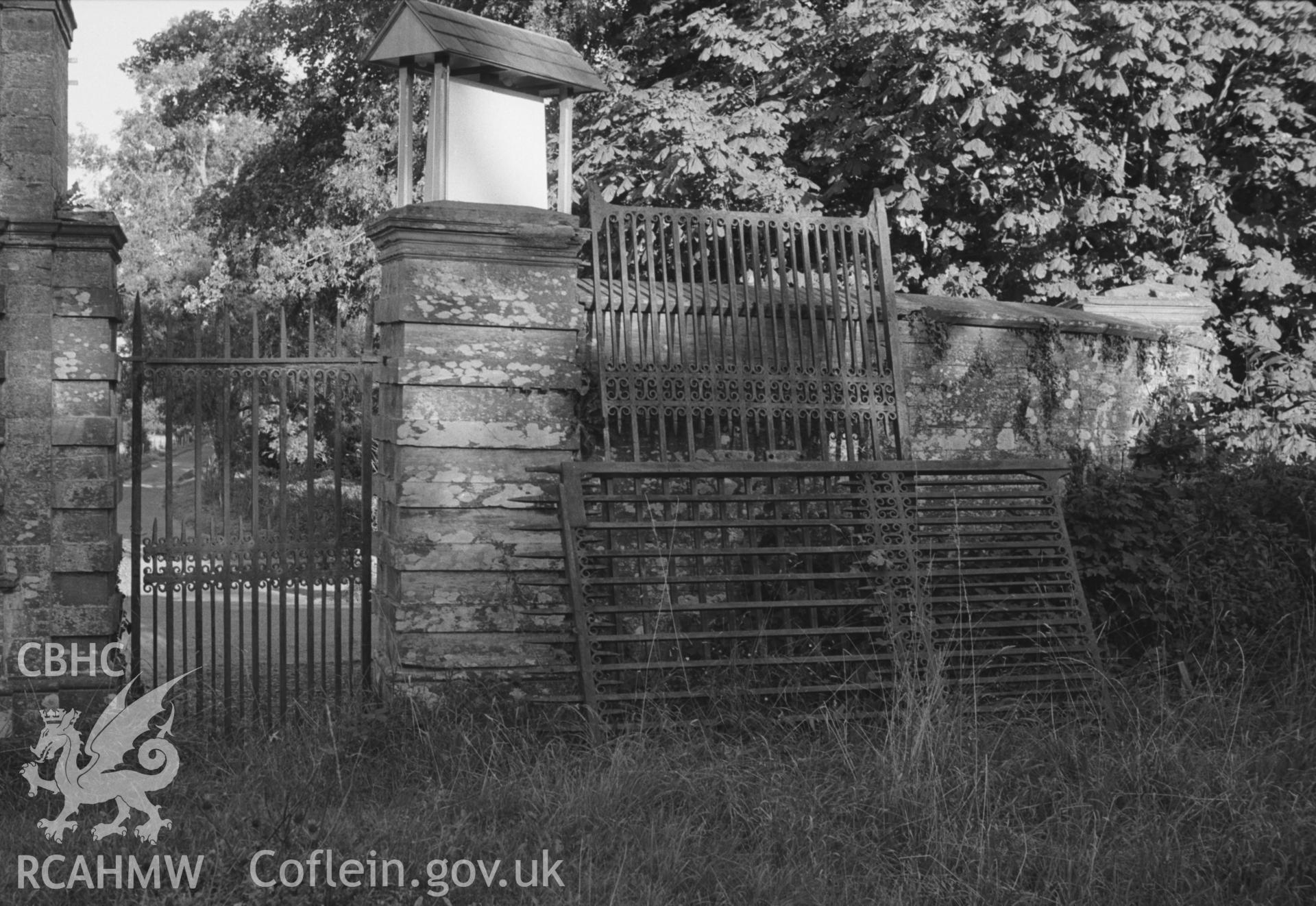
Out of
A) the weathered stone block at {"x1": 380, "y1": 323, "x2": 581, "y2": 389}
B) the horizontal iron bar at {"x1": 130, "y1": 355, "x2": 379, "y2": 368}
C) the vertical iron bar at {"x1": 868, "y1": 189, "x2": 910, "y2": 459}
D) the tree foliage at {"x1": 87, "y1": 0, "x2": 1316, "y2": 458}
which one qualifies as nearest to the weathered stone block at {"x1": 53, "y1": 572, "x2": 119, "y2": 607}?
the horizontal iron bar at {"x1": 130, "y1": 355, "x2": 379, "y2": 368}

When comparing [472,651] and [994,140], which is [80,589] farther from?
[994,140]

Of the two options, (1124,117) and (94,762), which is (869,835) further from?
(1124,117)

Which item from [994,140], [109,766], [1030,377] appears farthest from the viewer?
[994,140]

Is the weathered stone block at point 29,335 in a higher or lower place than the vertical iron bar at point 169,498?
higher

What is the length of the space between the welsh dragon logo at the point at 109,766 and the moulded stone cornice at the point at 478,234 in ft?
7.52

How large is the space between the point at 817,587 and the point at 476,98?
124 inches

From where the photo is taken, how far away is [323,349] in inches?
513

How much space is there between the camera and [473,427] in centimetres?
546

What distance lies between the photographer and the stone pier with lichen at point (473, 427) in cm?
537

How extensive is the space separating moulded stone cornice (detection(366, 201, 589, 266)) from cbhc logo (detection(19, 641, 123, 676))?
2.32 meters

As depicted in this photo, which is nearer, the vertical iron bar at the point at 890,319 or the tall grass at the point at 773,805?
the tall grass at the point at 773,805

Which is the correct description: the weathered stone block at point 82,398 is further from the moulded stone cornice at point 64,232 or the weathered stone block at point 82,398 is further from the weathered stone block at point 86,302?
the moulded stone cornice at point 64,232

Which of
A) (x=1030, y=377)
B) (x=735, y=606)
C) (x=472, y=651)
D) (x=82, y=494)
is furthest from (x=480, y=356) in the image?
(x=1030, y=377)

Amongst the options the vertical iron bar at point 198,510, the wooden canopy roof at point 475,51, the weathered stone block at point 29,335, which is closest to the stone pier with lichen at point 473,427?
the wooden canopy roof at point 475,51
